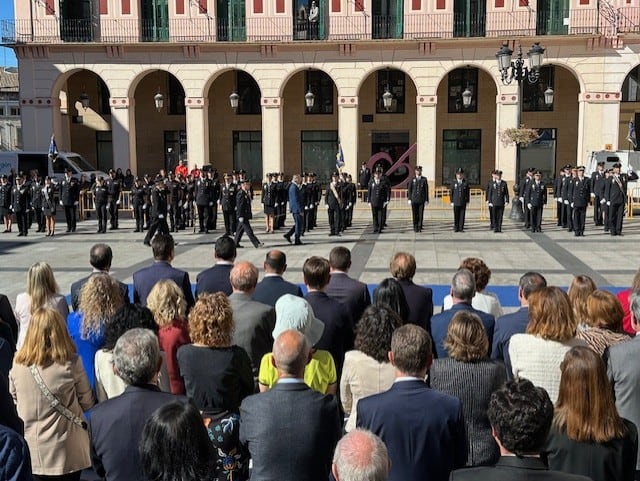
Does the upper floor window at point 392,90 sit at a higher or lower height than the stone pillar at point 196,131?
higher

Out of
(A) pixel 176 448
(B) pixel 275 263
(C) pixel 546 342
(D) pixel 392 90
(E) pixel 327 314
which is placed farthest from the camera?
(D) pixel 392 90

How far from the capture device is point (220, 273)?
26.8ft

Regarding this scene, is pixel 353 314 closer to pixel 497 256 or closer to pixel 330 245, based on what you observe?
pixel 497 256

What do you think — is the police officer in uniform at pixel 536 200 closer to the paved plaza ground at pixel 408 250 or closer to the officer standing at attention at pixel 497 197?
the paved plaza ground at pixel 408 250

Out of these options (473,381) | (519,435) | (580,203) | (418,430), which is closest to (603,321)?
(473,381)

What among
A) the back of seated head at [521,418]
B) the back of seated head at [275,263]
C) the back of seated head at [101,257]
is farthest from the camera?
the back of seated head at [101,257]

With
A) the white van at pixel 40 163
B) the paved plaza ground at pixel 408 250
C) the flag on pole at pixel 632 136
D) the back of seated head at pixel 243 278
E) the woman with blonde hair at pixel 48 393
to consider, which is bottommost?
the paved plaza ground at pixel 408 250

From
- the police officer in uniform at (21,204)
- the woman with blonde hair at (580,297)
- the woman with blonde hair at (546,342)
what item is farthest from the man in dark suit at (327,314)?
the police officer in uniform at (21,204)

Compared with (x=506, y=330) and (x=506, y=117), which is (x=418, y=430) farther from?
(x=506, y=117)

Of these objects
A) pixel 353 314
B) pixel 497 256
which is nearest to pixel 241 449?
pixel 353 314

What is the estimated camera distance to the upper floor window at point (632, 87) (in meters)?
34.2

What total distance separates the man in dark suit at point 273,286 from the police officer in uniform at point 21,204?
16930 millimetres

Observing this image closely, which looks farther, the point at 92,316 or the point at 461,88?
the point at 461,88

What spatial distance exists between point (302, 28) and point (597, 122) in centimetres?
1321
